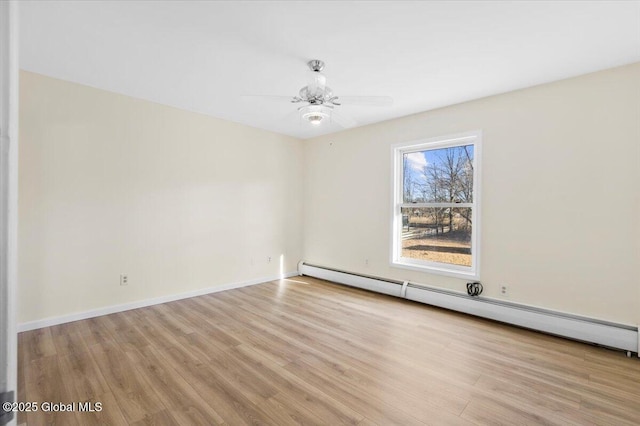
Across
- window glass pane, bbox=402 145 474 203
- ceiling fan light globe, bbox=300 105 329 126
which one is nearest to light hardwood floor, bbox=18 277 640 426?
window glass pane, bbox=402 145 474 203

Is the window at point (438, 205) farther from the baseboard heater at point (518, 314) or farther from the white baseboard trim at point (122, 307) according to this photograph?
the white baseboard trim at point (122, 307)

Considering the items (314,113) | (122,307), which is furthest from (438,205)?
(122,307)

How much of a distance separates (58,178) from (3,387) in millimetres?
3318

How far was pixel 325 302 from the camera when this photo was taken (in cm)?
395

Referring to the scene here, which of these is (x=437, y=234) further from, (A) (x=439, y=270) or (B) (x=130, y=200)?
(B) (x=130, y=200)

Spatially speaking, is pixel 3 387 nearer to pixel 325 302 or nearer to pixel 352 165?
pixel 325 302

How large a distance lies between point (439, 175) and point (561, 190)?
1375mm

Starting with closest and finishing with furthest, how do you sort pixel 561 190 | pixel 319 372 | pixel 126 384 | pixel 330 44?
1. pixel 126 384
2. pixel 319 372
3. pixel 330 44
4. pixel 561 190

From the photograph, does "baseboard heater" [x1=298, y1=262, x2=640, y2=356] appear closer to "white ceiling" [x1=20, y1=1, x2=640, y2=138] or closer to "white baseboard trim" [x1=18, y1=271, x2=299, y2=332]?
"white baseboard trim" [x1=18, y1=271, x2=299, y2=332]

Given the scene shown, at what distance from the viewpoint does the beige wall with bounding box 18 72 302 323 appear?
2982mm

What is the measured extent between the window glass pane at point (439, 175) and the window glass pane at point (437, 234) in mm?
175

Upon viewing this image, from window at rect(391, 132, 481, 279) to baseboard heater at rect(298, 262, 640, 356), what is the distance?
0.31m

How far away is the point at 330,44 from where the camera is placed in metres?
2.39

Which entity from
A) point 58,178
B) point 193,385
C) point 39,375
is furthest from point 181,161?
point 193,385
